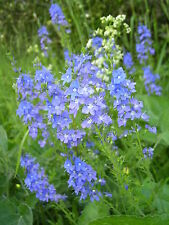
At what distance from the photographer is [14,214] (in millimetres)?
1854

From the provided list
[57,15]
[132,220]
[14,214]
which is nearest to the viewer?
[132,220]

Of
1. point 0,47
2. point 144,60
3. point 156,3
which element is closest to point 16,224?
point 0,47

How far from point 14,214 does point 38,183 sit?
0.19 metres

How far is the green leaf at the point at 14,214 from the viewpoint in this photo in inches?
71.4

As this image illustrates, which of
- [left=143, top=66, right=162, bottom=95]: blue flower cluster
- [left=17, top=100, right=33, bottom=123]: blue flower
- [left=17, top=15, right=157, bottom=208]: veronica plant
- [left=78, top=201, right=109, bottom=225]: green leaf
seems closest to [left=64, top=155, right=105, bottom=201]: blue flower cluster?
[left=17, top=15, right=157, bottom=208]: veronica plant

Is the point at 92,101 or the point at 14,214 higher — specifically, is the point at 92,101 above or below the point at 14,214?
above

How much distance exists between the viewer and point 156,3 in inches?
201

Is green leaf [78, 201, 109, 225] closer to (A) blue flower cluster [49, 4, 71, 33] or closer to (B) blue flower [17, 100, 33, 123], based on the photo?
(B) blue flower [17, 100, 33, 123]

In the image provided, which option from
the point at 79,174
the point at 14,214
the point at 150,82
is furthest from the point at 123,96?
the point at 150,82

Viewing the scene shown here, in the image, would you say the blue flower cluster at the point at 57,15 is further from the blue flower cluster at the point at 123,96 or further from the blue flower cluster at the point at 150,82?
the blue flower cluster at the point at 123,96

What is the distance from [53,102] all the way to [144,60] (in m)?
2.16

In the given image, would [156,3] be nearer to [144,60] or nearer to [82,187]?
[144,60]

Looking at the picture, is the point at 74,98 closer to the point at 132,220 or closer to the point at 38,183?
the point at 132,220

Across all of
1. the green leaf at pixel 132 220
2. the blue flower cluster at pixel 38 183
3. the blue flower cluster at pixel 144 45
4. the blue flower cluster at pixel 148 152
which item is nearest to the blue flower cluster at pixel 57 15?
the blue flower cluster at pixel 144 45
